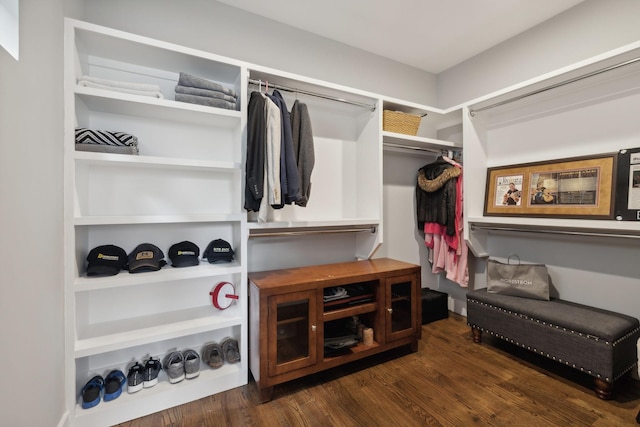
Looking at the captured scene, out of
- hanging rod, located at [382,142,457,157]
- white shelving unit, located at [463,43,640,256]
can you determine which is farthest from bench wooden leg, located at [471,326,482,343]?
hanging rod, located at [382,142,457,157]

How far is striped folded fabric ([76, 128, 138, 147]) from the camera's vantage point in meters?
1.49

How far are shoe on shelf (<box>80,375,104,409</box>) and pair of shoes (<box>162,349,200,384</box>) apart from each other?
331 millimetres

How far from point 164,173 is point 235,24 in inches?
49.4

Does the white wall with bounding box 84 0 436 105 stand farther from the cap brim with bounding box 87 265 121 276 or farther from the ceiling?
the cap brim with bounding box 87 265 121 276

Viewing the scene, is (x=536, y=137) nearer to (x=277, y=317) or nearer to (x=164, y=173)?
(x=277, y=317)

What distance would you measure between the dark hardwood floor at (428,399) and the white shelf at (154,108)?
173cm

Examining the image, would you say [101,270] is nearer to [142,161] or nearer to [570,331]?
[142,161]

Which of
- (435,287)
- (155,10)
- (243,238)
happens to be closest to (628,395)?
(435,287)

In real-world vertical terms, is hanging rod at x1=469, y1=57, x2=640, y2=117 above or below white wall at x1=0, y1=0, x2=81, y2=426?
above

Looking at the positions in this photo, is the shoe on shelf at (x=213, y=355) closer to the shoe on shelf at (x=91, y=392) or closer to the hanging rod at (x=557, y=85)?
the shoe on shelf at (x=91, y=392)

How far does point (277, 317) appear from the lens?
1673 mm

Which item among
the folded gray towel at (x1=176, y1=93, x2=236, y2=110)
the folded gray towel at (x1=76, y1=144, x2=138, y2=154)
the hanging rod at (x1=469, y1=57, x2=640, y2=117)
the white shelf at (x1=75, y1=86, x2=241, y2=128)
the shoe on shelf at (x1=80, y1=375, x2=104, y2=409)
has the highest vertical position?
the hanging rod at (x1=469, y1=57, x2=640, y2=117)

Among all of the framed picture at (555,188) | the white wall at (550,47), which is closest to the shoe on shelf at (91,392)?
the framed picture at (555,188)

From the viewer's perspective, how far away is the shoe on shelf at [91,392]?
1471 millimetres
